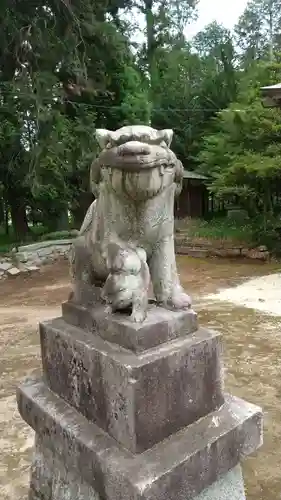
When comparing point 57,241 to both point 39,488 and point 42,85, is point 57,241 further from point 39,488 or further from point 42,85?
point 39,488

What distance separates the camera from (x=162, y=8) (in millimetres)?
15008

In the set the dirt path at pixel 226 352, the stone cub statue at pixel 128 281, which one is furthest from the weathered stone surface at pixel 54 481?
the stone cub statue at pixel 128 281

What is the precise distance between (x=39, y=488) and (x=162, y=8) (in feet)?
52.4

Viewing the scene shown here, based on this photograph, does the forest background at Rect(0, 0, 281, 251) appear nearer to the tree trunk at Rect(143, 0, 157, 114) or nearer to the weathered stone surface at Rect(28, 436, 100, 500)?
the tree trunk at Rect(143, 0, 157, 114)

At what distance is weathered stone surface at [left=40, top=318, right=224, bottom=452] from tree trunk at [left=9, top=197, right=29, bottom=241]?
31.2ft

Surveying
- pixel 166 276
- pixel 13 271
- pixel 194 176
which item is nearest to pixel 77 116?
pixel 13 271

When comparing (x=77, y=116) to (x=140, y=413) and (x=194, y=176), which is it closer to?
(x=194, y=176)

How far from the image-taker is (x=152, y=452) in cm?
150

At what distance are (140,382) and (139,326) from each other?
184mm

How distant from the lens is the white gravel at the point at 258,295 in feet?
19.2

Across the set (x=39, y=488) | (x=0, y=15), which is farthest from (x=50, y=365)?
(x=0, y=15)

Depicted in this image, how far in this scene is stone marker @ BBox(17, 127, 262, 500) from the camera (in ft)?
4.81

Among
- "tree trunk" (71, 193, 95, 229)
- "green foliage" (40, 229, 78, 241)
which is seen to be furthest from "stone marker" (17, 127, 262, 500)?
"tree trunk" (71, 193, 95, 229)

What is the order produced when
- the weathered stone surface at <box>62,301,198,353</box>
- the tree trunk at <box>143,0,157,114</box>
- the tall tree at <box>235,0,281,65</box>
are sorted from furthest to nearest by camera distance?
the tall tree at <box>235,0,281,65</box>
the tree trunk at <box>143,0,157,114</box>
the weathered stone surface at <box>62,301,198,353</box>
